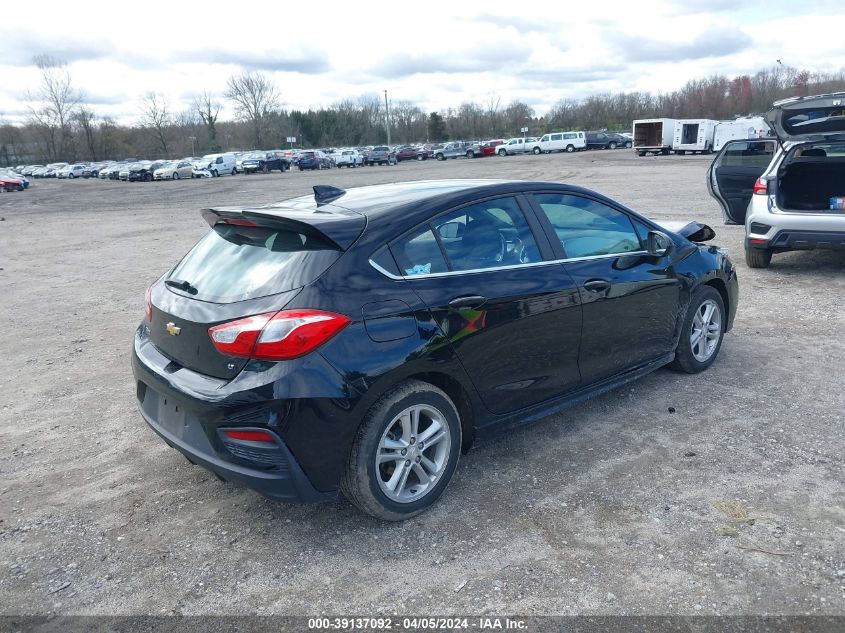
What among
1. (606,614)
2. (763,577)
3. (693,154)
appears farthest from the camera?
(693,154)

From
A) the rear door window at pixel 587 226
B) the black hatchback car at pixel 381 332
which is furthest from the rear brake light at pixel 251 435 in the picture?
the rear door window at pixel 587 226

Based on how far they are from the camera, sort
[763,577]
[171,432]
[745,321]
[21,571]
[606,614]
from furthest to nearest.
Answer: [745,321]
[171,432]
[21,571]
[763,577]
[606,614]

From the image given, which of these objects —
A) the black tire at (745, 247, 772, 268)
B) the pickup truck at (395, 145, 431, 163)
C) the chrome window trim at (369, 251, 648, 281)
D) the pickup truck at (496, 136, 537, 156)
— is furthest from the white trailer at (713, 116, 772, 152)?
the chrome window trim at (369, 251, 648, 281)

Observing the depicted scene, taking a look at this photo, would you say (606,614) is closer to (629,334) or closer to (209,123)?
(629,334)

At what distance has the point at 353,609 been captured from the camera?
9.34ft

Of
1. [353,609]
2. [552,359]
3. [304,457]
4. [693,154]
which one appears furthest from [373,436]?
[693,154]

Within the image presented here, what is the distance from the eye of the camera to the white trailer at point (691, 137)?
158 feet

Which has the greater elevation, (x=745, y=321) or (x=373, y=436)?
(x=373, y=436)

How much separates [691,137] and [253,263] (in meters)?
51.5

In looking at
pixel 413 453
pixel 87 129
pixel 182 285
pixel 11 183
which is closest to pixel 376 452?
pixel 413 453

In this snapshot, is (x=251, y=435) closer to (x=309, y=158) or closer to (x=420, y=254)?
(x=420, y=254)

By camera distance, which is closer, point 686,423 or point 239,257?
point 239,257

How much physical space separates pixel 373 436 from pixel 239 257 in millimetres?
1199

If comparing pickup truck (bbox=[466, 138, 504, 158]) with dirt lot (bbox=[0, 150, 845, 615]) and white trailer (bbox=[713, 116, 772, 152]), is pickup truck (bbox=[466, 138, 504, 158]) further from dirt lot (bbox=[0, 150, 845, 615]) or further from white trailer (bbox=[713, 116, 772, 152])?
dirt lot (bbox=[0, 150, 845, 615])
